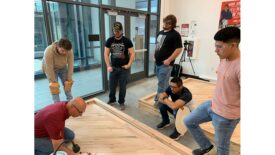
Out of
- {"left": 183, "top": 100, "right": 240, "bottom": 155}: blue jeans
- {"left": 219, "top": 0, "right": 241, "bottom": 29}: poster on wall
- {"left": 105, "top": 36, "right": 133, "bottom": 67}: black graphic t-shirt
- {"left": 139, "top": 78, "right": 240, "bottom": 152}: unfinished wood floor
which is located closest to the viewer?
{"left": 183, "top": 100, "right": 240, "bottom": 155}: blue jeans

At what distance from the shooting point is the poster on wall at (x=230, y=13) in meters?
4.18

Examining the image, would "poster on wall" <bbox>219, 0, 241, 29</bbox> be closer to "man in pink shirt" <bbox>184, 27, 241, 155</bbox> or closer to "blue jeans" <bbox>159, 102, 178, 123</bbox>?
"blue jeans" <bbox>159, 102, 178, 123</bbox>

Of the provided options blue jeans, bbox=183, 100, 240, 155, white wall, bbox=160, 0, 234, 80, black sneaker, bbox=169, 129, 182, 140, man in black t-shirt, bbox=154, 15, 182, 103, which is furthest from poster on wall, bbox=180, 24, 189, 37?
blue jeans, bbox=183, 100, 240, 155

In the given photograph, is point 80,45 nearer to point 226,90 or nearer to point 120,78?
point 120,78

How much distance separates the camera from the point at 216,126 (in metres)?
1.38

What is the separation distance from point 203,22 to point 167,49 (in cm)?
274

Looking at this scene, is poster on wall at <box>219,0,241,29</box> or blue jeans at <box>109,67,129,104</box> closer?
blue jeans at <box>109,67,129,104</box>

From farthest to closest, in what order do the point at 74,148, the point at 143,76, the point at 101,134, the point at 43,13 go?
1. the point at 143,76
2. the point at 43,13
3. the point at 101,134
4. the point at 74,148

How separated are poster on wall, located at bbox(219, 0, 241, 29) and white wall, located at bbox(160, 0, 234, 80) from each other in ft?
0.40

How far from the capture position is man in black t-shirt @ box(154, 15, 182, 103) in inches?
97.7

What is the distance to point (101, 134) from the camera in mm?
2072
